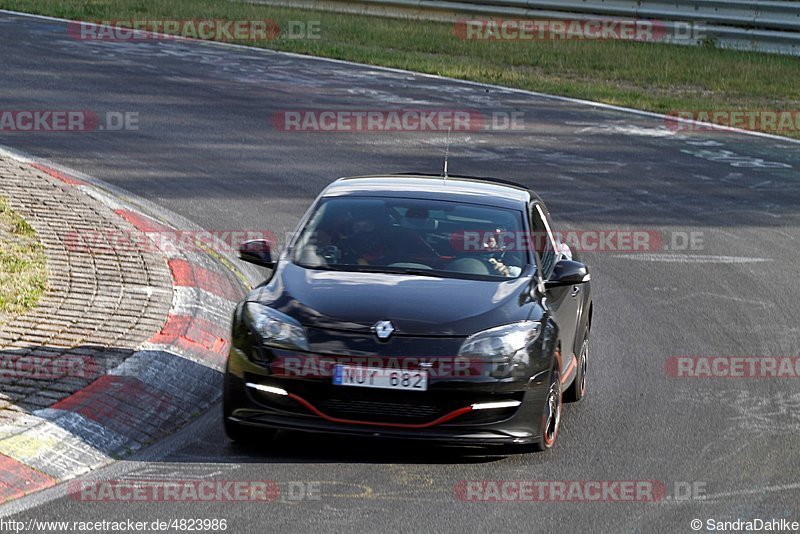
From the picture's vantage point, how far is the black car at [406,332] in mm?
7168

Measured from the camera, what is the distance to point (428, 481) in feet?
23.2

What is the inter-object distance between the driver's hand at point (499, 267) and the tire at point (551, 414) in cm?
74

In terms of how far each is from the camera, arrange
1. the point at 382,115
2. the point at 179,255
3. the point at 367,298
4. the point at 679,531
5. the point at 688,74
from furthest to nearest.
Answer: the point at 688,74 < the point at 382,115 < the point at 179,255 < the point at 367,298 < the point at 679,531

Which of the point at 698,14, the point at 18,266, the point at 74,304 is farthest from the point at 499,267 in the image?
the point at 698,14

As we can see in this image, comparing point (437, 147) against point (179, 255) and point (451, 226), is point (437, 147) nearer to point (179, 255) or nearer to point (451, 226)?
point (179, 255)

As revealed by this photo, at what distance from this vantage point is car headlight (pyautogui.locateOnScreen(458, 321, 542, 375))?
23.8 ft

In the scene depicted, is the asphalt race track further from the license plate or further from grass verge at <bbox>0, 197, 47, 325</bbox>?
grass verge at <bbox>0, 197, 47, 325</bbox>

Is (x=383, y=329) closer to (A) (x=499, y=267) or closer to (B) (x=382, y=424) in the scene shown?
(B) (x=382, y=424)

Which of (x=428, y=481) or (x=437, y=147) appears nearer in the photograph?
(x=428, y=481)

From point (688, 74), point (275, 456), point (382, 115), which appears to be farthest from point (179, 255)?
point (688, 74)

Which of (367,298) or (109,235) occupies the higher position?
(367,298)

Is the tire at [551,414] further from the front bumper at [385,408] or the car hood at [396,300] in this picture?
the car hood at [396,300]

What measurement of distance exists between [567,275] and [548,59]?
16.8m

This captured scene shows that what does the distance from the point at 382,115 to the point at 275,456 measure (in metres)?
12.4
